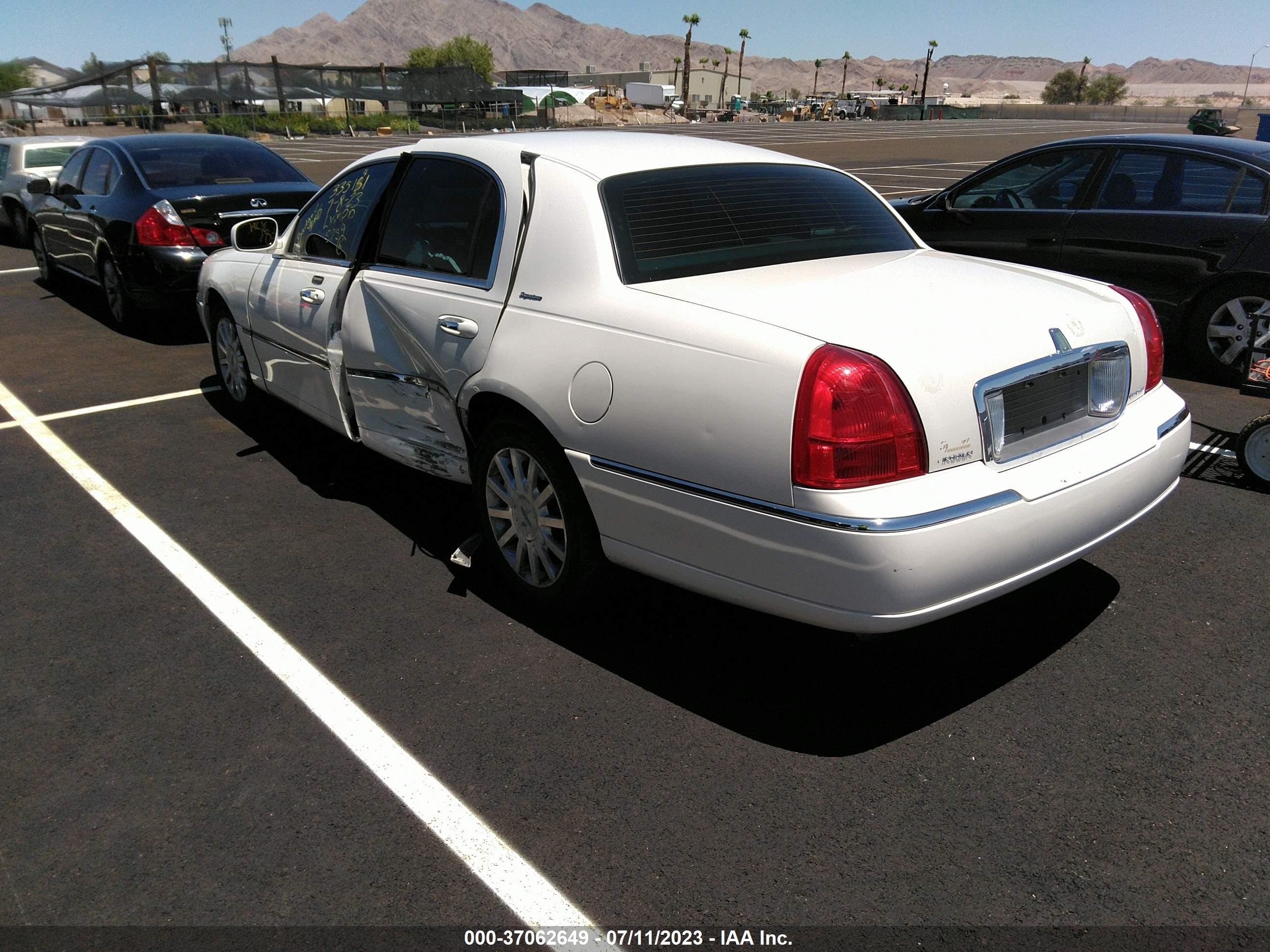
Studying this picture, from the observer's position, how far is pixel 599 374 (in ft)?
10.5

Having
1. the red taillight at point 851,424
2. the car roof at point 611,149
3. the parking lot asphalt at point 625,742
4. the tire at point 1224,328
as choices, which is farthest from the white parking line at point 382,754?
the tire at point 1224,328

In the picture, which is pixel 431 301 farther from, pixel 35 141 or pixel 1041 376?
pixel 35 141

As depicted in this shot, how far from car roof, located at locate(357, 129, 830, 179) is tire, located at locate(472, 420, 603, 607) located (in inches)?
41.3

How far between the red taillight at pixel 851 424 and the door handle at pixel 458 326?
147 centimetres

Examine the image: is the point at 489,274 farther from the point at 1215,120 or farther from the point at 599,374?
the point at 1215,120

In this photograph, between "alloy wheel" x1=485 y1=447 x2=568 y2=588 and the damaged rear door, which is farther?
the damaged rear door

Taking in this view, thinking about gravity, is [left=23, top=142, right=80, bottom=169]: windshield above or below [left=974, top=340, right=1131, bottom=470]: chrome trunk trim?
below

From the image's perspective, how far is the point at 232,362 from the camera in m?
6.16

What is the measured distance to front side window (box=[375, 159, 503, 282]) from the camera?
390 cm

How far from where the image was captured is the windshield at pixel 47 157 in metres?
13.7

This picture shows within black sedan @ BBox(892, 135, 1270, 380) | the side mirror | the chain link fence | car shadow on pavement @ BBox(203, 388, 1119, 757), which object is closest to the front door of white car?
the side mirror

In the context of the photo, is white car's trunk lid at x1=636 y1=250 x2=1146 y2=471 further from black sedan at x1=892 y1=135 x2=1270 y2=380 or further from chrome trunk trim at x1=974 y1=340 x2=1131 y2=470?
black sedan at x1=892 y1=135 x2=1270 y2=380

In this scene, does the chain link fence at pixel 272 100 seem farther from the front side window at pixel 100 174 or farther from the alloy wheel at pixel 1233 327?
the alloy wheel at pixel 1233 327

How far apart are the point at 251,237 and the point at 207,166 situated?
3.67 meters
